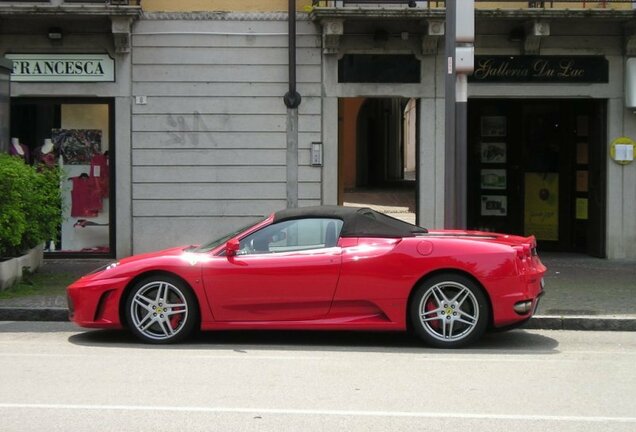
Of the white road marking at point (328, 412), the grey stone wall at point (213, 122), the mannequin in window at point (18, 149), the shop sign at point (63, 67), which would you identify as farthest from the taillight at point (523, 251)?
the mannequin in window at point (18, 149)

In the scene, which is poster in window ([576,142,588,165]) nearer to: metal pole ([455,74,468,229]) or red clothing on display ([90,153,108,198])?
metal pole ([455,74,468,229])

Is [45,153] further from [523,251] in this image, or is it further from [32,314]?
[523,251]

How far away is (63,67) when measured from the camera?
14.2 metres

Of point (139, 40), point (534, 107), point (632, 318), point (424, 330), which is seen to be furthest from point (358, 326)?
point (534, 107)

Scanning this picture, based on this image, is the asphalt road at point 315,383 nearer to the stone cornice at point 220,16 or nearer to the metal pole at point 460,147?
the metal pole at point 460,147

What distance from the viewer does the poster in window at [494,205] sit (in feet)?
53.4

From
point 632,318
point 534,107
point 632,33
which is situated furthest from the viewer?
point 534,107

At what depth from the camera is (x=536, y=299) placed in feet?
26.4

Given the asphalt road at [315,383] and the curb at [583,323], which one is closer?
the asphalt road at [315,383]

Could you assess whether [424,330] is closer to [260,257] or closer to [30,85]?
[260,257]

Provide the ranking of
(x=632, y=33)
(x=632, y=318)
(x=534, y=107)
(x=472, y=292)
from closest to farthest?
(x=472, y=292) < (x=632, y=318) < (x=632, y=33) < (x=534, y=107)

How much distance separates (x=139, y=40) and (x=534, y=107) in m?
7.56

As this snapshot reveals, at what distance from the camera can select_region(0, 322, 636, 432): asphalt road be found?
215 inches

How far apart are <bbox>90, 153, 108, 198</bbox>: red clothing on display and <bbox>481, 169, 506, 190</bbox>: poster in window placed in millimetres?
7212
